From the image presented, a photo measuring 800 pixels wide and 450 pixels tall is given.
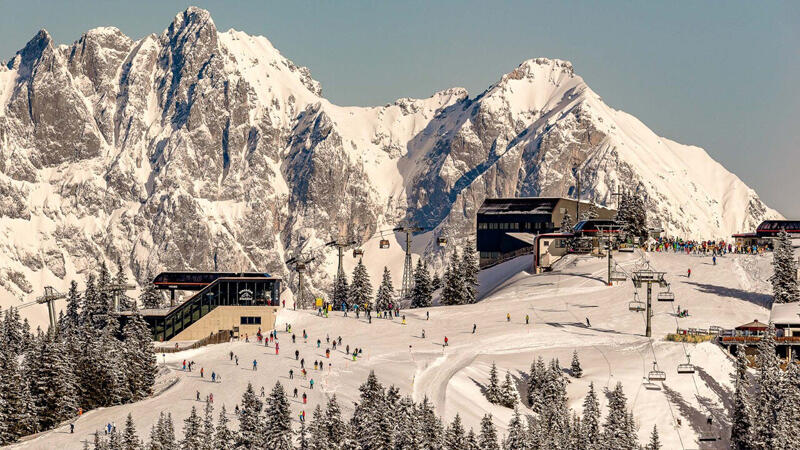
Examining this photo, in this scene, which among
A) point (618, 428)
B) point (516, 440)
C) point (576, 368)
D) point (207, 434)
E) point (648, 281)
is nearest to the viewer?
point (207, 434)

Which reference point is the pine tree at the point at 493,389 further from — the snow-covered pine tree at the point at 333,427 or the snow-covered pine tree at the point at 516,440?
the snow-covered pine tree at the point at 333,427

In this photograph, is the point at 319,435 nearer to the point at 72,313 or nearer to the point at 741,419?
the point at 741,419

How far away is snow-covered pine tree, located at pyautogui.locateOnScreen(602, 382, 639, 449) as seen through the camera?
101 m

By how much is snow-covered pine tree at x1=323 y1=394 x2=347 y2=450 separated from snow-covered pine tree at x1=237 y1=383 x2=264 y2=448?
474 cm

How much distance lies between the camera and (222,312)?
152 m

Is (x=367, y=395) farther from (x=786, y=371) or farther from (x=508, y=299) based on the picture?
(x=508, y=299)

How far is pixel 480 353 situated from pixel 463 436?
36.3 metres

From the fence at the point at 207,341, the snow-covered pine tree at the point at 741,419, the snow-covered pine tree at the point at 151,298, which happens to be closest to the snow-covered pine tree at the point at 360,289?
the snow-covered pine tree at the point at 151,298

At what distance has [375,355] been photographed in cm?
13175

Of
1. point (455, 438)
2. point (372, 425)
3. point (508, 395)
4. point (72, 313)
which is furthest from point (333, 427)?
point (72, 313)

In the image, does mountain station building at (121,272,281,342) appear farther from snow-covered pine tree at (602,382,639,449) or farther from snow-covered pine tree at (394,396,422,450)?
snow-covered pine tree at (394,396,422,450)

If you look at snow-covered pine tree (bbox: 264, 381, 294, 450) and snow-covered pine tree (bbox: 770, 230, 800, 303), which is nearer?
snow-covered pine tree (bbox: 264, 381, 294, 450)

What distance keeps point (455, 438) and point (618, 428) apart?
46.2ft

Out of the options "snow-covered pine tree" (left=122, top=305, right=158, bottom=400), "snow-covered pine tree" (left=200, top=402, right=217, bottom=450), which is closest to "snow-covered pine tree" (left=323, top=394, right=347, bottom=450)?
"snow-covered pine tree" (left=200, top=402, right=217, bottom=450)
